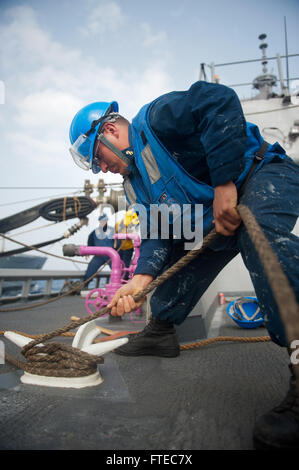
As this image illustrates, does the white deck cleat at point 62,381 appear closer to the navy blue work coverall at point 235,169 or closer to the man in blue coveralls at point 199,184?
the man in blue coveralls at point 199,184

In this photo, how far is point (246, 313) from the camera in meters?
2.27

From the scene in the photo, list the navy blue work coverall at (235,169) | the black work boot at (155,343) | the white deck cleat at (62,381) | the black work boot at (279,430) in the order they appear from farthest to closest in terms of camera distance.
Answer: the black work boot at (155,343) → the white deck cleat at (62,381) → the navy blue work coverall at (235,169) → the black work boot at (279,430)

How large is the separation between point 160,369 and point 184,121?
1.12m

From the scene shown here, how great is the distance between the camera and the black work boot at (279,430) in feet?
2.00

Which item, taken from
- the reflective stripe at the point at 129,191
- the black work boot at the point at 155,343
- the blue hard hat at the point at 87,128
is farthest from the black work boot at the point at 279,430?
the blue hard hat at the point at 87,128

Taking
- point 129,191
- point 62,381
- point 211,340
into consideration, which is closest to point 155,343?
point 211,340

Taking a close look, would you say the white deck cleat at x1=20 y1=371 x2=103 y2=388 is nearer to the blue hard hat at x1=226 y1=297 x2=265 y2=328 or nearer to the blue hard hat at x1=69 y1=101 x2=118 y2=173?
the blue hard hat at x1=69 y1=101 x2=118 y2=173

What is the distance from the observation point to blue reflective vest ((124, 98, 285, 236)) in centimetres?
115

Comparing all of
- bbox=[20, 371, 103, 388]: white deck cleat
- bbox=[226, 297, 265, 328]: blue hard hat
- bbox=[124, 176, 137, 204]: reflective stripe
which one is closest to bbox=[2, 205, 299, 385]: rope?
bbox=[20, 371, 103, 388]: white deck cleat

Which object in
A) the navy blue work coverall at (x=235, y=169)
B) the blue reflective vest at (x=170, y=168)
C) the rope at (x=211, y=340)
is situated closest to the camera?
the rope at (x=211, y=340)

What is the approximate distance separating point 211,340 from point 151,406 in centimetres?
93

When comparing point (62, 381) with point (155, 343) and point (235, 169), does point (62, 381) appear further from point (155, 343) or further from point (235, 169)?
point (235, 169)
